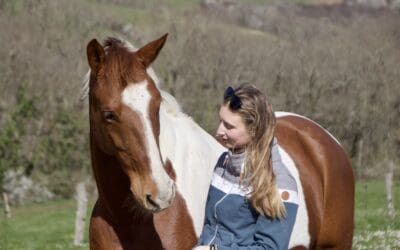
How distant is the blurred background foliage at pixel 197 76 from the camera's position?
29.5 m

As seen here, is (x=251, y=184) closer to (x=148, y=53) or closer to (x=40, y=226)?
(x=148, y=53)

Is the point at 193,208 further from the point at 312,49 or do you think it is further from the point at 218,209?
the point at 312,49

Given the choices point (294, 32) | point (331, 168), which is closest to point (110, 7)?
point (294, 32)

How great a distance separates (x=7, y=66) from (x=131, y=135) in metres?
29.2

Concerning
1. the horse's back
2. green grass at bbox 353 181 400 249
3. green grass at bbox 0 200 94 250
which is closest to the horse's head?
the horse's back

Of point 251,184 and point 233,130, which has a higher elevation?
point 233,130

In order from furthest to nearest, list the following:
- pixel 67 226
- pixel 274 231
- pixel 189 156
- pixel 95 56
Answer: pixel 67 226 < pixel 189 156 < pixel 95 56 < pixel 274 231

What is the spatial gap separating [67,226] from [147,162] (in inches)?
648

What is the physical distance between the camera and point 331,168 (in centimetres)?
634

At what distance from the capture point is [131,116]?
4297 millimetres

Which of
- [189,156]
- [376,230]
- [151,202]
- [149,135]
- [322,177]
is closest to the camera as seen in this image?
[151,202]

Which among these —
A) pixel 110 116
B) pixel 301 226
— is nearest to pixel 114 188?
pixel 110 116

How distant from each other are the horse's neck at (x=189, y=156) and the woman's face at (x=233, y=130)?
1.21 meters

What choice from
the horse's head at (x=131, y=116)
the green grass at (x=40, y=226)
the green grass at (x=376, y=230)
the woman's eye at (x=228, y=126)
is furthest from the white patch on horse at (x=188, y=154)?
the green grass at (x=40, y=226)
